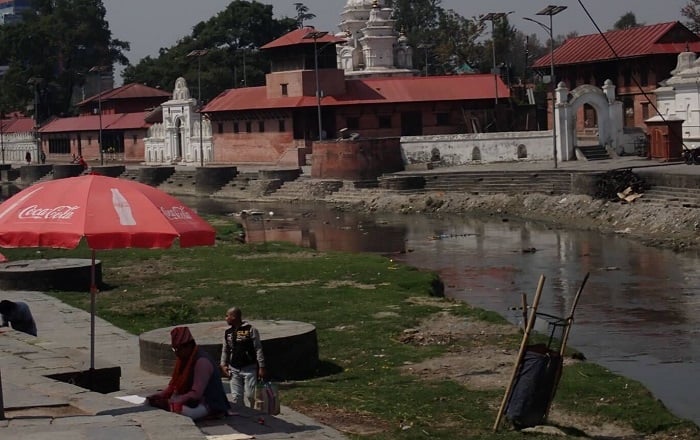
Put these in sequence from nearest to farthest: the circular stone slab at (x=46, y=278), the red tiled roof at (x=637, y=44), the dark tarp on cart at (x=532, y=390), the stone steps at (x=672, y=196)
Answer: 1. the dark tarp on cart at (x=532, y=390)
2. the circular stone slab at (x=46, y=278)
3. the stone steps at (x=672, y=196)
4. the red tiled roof at (x=637, y=44)

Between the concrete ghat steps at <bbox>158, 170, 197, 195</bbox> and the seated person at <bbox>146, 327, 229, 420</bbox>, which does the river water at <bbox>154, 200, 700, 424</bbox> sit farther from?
the concrete ghat steps at <bbox>158, 170, 197, 195</bbox>

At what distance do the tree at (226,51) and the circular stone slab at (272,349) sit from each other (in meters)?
72.9

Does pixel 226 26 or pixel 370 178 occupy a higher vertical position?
pixel 226 26

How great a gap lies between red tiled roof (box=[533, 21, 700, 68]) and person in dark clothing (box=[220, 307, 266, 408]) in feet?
151

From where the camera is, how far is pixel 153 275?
2441 centimetres

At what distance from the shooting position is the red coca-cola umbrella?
1109 centimetres

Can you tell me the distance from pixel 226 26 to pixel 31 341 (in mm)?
80977

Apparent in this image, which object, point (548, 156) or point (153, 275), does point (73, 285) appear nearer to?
point (153, 275)

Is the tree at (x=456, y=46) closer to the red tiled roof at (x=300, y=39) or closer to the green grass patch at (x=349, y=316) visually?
the red tiled roof at (x=300, y=39)

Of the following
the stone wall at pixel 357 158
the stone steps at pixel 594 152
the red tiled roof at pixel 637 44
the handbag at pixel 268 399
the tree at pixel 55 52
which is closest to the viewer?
the handbag at pixel 268 399

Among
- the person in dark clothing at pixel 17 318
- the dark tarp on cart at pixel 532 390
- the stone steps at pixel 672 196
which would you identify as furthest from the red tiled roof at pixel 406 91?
the dark tarp on cart at pixel 532 390

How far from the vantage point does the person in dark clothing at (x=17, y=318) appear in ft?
51.2

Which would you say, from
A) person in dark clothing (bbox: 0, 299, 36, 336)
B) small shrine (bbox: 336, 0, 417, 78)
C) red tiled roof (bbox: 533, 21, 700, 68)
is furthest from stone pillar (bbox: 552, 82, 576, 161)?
person in dark clothing (bbox: 0, 299, 36, 336)

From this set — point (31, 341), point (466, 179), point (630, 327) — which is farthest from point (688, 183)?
point (31, 341)
